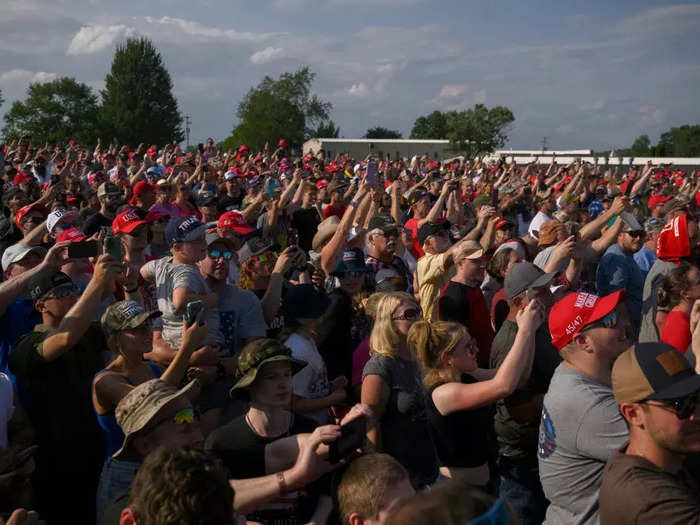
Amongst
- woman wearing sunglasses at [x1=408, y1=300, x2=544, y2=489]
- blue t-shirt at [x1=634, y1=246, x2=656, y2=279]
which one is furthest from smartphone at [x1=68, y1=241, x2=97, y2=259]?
blue t-shirt at [x1=634, y1=246, x2=656, y2=279]

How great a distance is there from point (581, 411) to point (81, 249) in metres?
3.14

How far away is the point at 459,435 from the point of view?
142 inches

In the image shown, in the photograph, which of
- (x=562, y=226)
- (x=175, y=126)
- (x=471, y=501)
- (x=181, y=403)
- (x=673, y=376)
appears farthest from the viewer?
(x=175, y=126)

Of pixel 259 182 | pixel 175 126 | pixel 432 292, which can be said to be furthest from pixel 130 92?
pixel 432 292

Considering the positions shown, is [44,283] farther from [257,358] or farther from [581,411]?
[581,411]

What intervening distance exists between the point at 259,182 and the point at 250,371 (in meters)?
8.25

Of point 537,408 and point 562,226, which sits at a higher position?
point 562,226

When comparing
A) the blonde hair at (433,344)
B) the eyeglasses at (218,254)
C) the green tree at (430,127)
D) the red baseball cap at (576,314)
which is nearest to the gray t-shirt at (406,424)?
the blonde hair at (433,344)

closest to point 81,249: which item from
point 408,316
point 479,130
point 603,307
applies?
point 408,316

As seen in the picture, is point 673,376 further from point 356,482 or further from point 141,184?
point 141,184

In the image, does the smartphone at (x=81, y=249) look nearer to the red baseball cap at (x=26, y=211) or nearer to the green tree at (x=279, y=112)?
the red baseball cap at (x=26, y=211)

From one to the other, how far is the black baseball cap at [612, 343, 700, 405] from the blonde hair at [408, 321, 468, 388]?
1153mm

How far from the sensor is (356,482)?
2588mm

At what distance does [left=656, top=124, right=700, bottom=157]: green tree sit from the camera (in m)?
94.1
